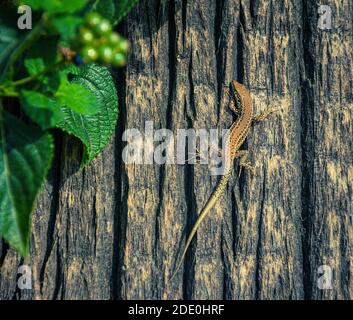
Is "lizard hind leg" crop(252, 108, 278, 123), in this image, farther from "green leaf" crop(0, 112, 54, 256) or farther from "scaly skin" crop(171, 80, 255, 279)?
"green leaf" crop(0, 112, 54, 256)

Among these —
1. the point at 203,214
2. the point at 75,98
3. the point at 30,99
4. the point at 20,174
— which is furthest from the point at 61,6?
the point at 203,214

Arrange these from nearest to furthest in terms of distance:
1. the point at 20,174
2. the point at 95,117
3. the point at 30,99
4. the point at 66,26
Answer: the point at 66,26
the point at 30,99
the point at 20,174
the point at 95,117

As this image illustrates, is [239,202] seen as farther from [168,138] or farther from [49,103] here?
[49,103]

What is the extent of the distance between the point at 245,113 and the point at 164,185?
16.1 inches

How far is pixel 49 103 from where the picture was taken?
1846 millimetres

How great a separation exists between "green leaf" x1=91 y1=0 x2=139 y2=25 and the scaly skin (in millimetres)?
598

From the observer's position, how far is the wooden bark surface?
7.62ft

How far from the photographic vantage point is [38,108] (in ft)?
5.93

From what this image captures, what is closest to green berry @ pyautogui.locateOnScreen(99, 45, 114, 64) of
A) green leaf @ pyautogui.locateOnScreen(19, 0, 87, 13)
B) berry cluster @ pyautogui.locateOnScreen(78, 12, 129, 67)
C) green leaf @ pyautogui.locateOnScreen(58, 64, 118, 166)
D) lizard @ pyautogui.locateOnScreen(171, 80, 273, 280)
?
berry cluster @ pyautogui.locateOnScreen(78, 12, 129, 67)

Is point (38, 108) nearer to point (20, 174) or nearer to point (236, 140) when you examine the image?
point (20, 174)

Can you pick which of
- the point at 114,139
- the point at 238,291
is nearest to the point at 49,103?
the point at 114,139

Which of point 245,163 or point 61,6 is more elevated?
point 61,6

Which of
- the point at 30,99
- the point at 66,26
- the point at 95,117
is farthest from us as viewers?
the point at 95,117

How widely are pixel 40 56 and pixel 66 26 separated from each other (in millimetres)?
425
